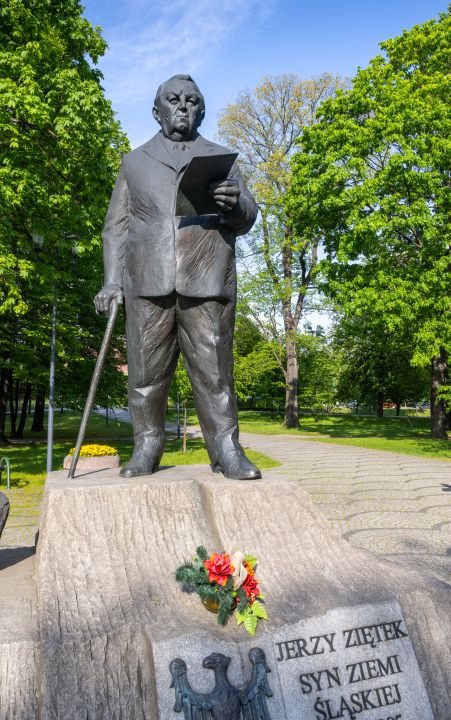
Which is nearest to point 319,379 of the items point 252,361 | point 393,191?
point 252,361

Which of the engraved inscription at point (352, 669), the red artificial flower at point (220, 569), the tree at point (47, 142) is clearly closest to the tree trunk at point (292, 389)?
the tree at point (47, 142)

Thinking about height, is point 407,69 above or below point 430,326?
above

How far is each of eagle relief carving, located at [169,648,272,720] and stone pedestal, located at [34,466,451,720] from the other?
29mm

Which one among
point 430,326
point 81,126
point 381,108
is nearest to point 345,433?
point 430,326

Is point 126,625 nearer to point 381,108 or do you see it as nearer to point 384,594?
point 384,594

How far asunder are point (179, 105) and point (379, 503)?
6501 mm

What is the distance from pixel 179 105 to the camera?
334 centimetres

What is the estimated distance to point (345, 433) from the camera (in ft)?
74.7

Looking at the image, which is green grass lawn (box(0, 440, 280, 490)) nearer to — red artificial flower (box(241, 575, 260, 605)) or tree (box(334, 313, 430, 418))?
red artificial flower (box(241, 575, 260, 605))

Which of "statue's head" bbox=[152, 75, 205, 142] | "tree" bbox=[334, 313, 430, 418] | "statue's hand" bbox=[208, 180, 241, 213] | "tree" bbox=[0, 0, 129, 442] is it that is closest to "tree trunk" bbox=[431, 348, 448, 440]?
"tree" bbox=[334, 313, 430, 418]

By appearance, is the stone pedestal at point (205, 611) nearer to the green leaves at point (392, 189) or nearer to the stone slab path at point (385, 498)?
the stone slab path at point (385, 498)

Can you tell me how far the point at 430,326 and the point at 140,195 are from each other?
1192 cm

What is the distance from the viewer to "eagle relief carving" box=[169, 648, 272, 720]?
209cm

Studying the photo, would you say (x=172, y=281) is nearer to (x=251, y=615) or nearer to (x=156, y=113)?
(x=156, y=113)
